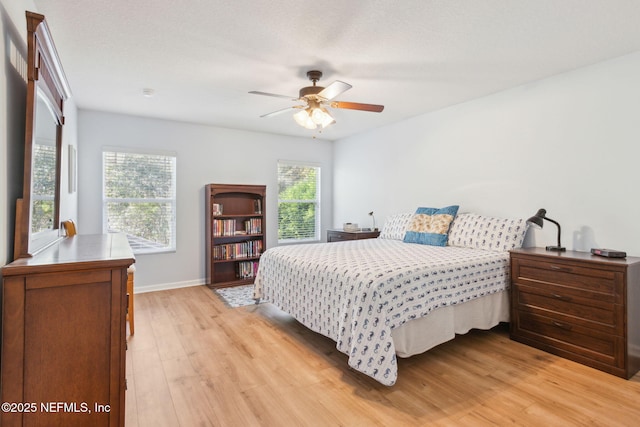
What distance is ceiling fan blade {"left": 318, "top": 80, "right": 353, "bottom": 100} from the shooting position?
8.29 feet

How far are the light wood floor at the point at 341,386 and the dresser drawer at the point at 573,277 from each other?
560 mm

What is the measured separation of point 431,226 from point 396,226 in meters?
0.63

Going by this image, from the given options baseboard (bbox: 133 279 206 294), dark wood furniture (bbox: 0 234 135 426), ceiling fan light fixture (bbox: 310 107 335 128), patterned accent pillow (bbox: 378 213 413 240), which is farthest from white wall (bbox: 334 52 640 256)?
dark wood furniture (bbox: 0 234 135 426)

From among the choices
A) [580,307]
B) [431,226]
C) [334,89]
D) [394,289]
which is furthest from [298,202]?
[580,307]

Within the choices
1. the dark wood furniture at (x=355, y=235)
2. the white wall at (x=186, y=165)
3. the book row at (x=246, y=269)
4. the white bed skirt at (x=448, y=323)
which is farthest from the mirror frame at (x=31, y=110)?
the dark wood furniture at (x=355, y=235)

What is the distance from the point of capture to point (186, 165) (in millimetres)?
4828

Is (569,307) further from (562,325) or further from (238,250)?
(238,250)

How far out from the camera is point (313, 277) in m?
2.74

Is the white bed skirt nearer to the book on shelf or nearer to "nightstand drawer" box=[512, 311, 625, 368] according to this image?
"nightstand drawer" box=[512, 311, 625, 368]

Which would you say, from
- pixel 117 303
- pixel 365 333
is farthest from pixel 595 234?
pixel 117 303

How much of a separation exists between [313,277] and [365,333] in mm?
754

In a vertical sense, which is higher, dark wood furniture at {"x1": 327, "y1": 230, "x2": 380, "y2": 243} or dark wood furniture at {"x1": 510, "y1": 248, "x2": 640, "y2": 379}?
dark wood furniture at {"x1": 327, "y1": 230, "x2": 380, "y2": 243}

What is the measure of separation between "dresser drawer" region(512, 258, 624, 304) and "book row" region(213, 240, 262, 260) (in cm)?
354

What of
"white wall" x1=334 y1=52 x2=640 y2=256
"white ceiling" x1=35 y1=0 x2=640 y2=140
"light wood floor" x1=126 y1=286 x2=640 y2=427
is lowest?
"light wood floor" x1=126 y1=286 x2=640 y2=427
